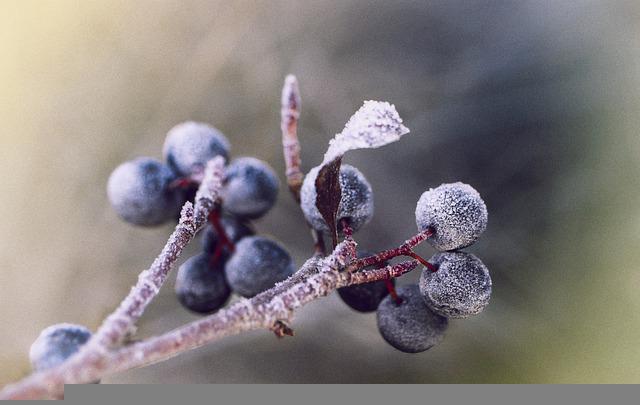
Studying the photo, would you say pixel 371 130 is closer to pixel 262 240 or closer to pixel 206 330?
pixel 206 330

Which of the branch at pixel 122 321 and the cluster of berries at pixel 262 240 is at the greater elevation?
the cluster of berries at pixel 262 240

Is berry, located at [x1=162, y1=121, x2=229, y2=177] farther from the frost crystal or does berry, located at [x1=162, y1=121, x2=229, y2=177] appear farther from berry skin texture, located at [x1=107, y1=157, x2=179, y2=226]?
the frost crystal

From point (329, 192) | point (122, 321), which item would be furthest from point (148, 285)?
point (329, 192)

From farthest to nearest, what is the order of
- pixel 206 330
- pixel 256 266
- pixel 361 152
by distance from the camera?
pixel 361 152
pixel 256 266
pixel 206 330

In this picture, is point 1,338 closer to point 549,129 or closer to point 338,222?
point 338,222

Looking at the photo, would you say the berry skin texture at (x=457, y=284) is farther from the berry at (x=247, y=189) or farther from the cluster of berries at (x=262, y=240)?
the berry at (x=247, y=189)

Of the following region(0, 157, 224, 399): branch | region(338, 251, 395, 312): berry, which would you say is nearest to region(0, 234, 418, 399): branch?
region(0, 157, 224, 399): branch

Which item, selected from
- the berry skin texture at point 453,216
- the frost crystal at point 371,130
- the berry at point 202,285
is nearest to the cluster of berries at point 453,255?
the berry skin texture at point 453,216
